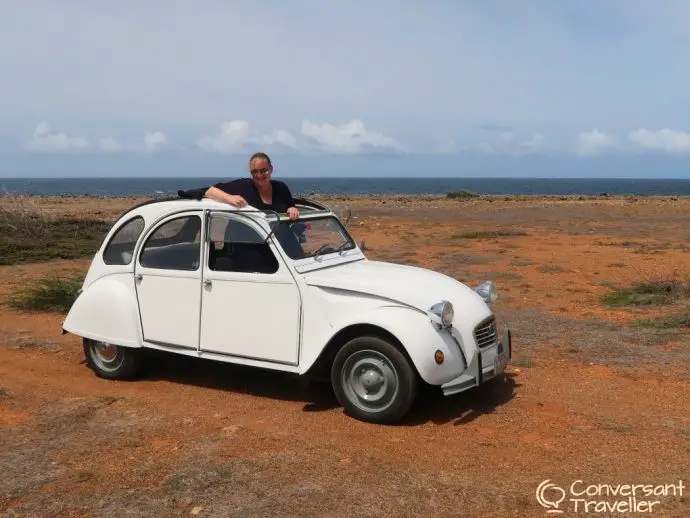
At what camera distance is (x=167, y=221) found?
6.44 meters

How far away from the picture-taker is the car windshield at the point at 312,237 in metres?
6.01

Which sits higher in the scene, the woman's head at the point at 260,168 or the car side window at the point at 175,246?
the woman's head at the point at 260,168

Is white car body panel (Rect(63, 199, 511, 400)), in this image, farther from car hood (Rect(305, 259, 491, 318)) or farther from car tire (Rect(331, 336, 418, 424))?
car tire (Rect(331, 336, 418, 424))

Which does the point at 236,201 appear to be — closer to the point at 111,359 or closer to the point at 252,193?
the point at 252,193

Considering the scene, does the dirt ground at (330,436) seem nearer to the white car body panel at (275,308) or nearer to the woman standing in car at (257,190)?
the white car body panel at (275,308)

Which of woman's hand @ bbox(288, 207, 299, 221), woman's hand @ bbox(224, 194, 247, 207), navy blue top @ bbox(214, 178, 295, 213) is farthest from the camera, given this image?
navy blue top @ bbox(214, 178, 295, 213)

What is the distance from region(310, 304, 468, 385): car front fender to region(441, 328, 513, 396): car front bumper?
59mm

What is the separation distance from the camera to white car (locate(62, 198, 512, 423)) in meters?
5.37

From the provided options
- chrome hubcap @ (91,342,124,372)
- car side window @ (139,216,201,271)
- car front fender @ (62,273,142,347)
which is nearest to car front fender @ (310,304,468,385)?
car side window @ (139,216,201,271)

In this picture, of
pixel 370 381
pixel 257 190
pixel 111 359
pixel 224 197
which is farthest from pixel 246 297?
pixel 111 359

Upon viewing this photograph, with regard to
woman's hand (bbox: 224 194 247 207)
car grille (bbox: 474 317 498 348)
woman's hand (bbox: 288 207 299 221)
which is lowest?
car grille (bbox: 474 317 498 348)

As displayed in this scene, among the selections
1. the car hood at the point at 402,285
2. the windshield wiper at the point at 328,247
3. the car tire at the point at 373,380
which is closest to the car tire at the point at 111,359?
the windshield wiper at the point at 328,247

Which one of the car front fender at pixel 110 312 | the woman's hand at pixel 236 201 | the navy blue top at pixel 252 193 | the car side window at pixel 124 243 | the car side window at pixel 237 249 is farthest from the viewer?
the car side window at pixel 124 243

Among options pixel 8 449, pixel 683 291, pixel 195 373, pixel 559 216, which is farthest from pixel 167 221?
pixel 559 216
